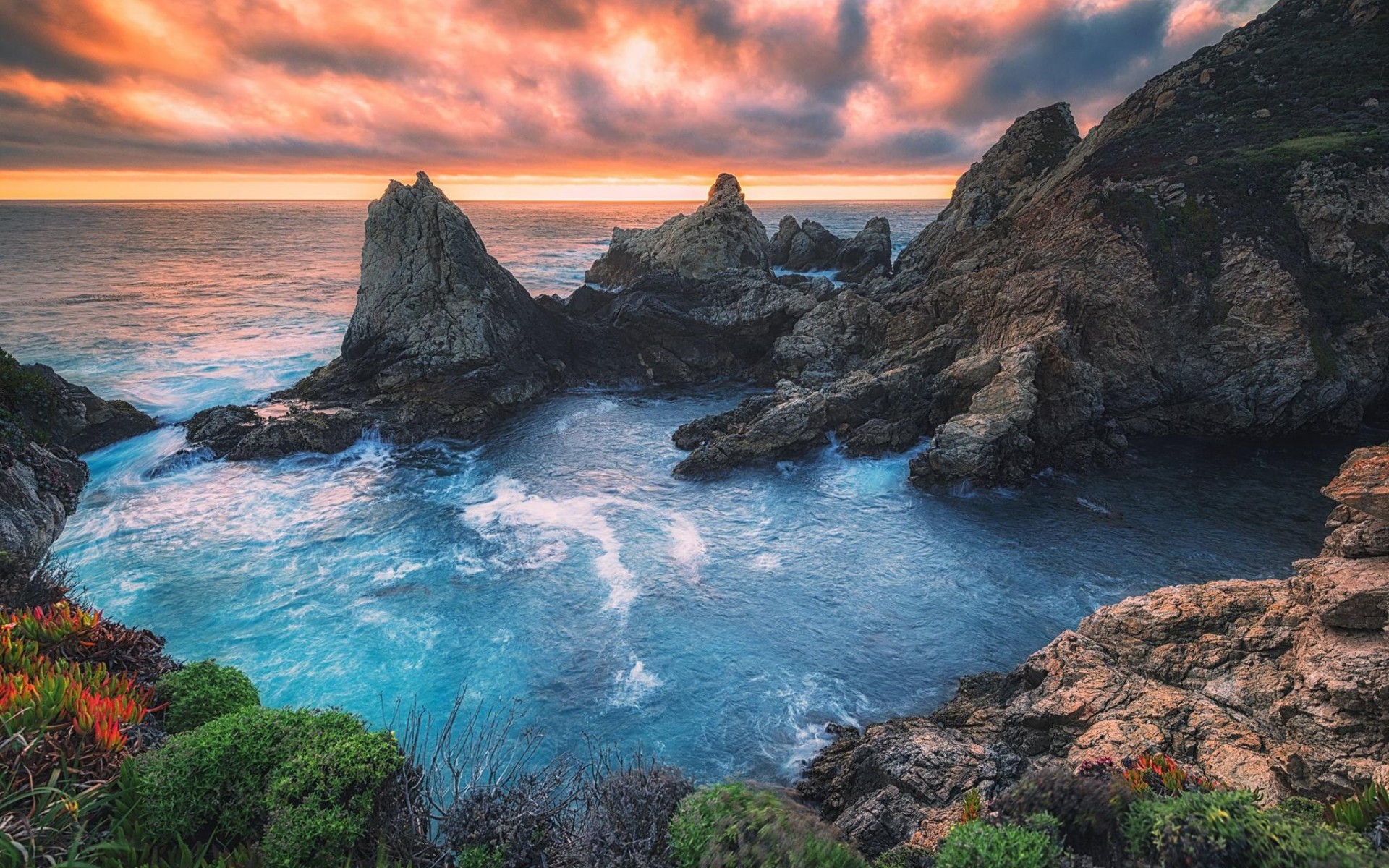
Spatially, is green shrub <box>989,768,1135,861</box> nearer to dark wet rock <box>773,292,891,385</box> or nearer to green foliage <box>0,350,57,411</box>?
green foliage <box>0,350,57,411</box>

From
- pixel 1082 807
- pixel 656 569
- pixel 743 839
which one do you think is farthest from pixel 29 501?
pixel 1082 807

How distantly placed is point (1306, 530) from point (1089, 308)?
629 inches

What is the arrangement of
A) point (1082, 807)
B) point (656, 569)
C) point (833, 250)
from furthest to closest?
point (833, 250), point (656, 569), point (1082, 807)

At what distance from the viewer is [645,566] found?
2423 centimetres

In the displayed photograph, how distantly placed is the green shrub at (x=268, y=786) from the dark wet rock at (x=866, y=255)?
236 feet

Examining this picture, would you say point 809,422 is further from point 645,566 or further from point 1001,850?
point 1001,850

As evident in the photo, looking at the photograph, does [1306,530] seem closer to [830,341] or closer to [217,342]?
[830,341]

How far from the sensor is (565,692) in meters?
A: 17.8

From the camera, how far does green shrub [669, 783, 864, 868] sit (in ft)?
23.9

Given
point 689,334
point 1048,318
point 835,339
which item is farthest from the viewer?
point 689,334

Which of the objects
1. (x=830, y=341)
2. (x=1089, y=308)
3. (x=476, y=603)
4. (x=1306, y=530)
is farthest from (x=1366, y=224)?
(x=476, y=603)

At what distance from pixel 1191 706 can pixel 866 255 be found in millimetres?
71825

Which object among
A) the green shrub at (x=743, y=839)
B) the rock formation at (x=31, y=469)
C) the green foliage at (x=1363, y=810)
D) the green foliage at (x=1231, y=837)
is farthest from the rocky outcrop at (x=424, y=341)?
the green foliage at (x=1363, y=810)

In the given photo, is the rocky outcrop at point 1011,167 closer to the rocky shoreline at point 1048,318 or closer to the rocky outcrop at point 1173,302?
the rocky shoreline at point 1048,318
